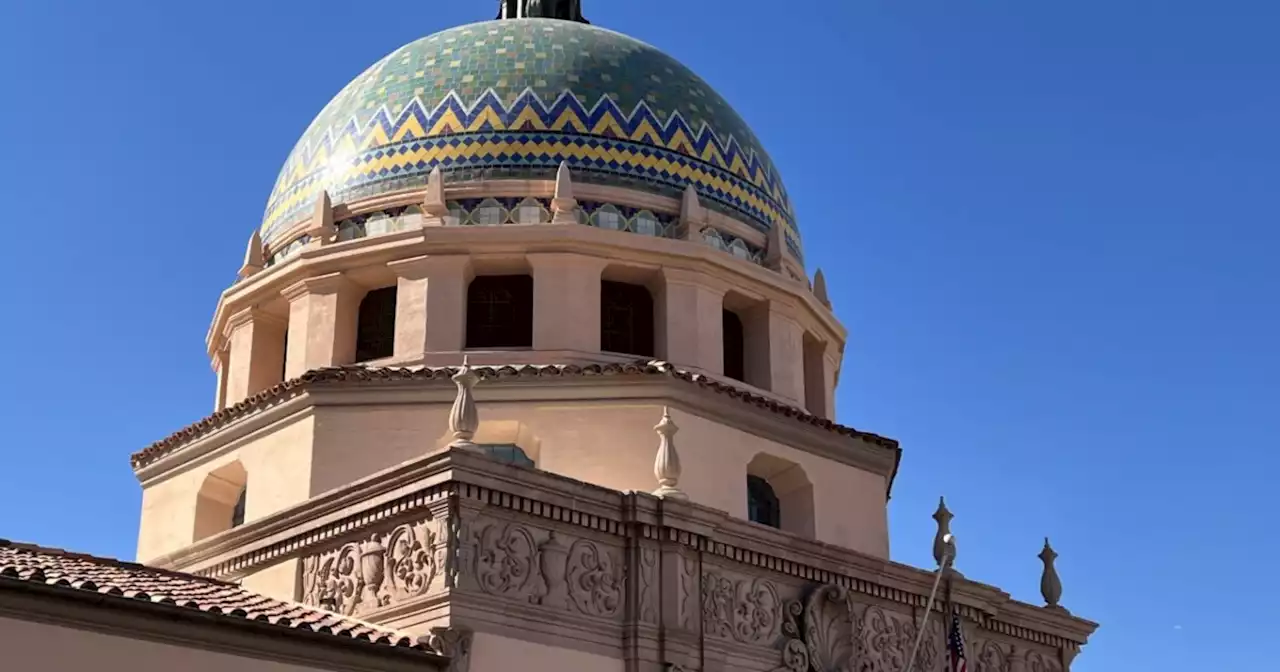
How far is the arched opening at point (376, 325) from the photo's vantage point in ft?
66.2

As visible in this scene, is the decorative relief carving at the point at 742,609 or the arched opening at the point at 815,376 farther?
the arched opening at the point at 815,376

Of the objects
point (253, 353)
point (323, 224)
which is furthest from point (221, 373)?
point (323, 224)

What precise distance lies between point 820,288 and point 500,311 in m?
5.27

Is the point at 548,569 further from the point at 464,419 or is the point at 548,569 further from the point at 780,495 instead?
the point at 780,495

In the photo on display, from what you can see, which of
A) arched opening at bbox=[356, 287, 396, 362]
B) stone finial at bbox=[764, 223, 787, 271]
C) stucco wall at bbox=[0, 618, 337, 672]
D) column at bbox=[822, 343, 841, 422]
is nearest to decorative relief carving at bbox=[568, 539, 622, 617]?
stucco wall at bbox=[0, 618, 337, 672]

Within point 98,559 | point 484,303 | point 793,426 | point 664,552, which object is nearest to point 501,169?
point 484,303

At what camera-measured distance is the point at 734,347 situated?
70.4ft

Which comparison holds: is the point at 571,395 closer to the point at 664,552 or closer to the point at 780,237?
the point at 664,552

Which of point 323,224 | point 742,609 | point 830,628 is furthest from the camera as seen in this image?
point 323,224

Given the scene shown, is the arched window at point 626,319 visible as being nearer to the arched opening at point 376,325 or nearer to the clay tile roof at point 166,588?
the arched opening at point 376,325

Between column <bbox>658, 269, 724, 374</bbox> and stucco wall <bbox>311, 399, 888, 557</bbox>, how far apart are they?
4.31ft

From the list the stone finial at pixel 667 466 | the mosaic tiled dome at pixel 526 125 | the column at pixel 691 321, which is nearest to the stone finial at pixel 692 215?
the mosaic tiled dome at pixel 526 125

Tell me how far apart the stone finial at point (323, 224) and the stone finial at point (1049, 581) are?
996 cm

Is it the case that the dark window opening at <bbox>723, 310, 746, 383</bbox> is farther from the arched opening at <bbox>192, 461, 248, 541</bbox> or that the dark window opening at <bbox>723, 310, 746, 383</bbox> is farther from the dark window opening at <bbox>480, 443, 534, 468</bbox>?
the arched opening at <bbox>192, 461, 248, 541</bbox>
